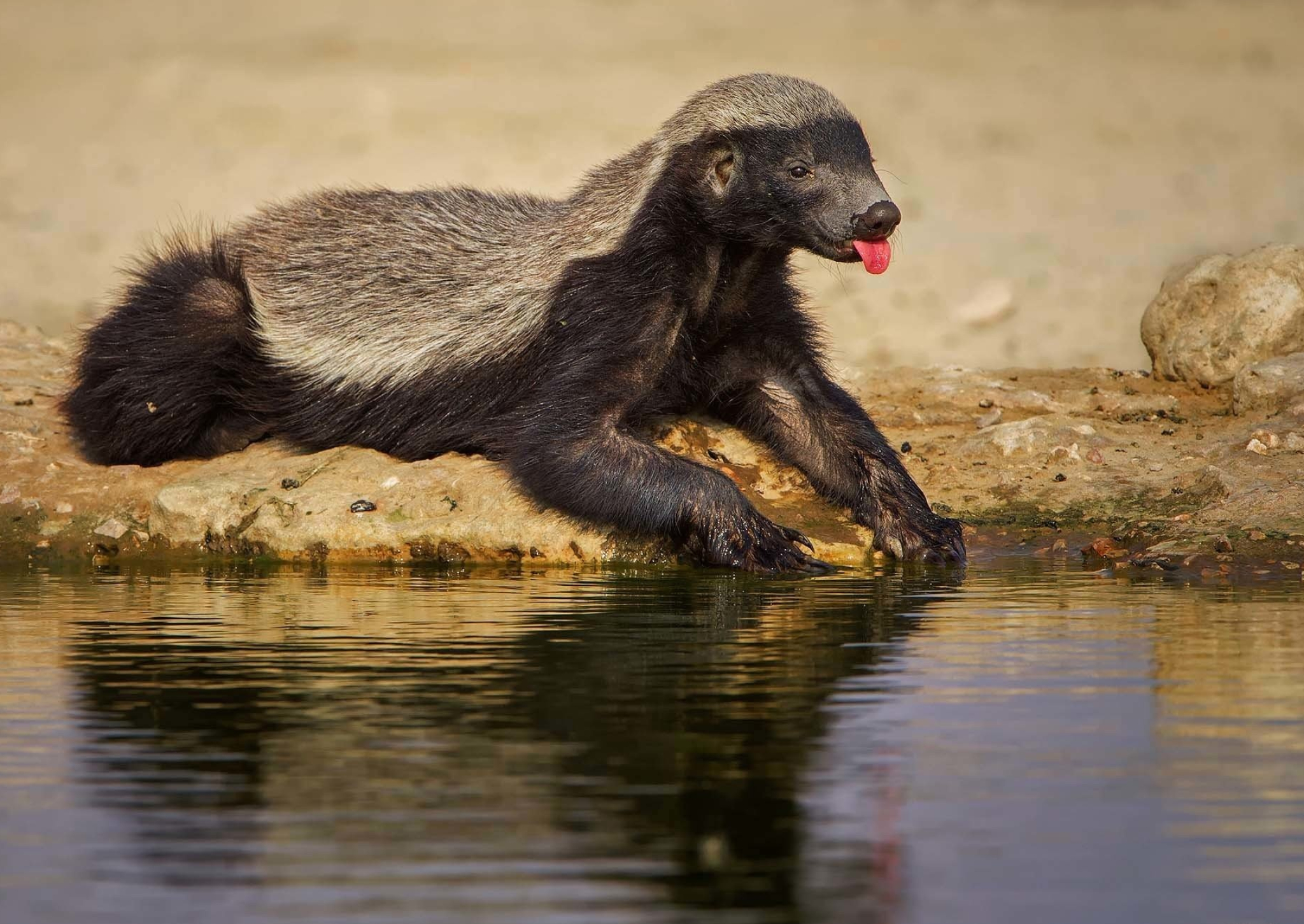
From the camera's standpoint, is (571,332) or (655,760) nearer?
(655,760)

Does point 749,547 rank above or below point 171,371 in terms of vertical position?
below

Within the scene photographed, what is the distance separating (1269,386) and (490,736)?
6623mm

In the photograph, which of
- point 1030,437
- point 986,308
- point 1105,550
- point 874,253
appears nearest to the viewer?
point 874,253

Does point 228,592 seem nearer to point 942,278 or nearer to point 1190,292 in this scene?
point 1190,292

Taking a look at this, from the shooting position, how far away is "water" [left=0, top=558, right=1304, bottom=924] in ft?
12.0

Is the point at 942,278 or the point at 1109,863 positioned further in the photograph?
the point at 942,278

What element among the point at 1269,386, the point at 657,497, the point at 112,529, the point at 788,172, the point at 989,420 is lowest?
the point at 112,529

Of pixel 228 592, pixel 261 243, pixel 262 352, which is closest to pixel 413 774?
pixel 228 592

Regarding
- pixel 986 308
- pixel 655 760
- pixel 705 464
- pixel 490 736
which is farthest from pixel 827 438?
pixel 986 308

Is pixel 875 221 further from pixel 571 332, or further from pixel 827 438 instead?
pixel 571 332

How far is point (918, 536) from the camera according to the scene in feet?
28.6

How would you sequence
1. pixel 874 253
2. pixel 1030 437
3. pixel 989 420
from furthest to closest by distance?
pixel 989 420 → pixel 1030 437 → pixel 874 253

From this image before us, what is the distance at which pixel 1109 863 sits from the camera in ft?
12.5

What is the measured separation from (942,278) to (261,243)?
8.91 m
